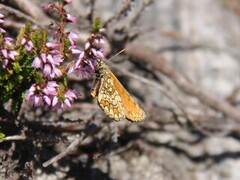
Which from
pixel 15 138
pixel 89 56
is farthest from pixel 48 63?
pixel 15 138

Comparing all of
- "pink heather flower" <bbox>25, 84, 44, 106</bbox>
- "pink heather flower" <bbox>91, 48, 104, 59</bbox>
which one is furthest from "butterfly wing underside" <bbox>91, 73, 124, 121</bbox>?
"pink heather flower" <bbox>25, 84, 44, 106</bbox>

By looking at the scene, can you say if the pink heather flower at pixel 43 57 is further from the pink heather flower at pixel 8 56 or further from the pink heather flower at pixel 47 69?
the pink heather flower at pixel 8 56

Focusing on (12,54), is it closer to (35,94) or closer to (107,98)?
(35,94)

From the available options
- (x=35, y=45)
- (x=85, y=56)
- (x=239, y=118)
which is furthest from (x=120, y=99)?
(x=239, y=118)

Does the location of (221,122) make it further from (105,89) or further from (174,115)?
(105,89)

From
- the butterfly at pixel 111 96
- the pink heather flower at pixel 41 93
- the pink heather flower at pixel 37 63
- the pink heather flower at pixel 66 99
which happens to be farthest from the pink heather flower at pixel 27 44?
the butterfly at pixel 111 96

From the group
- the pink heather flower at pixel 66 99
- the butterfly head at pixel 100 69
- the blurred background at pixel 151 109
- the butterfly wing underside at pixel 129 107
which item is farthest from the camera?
the blurred background at pixel 151 109

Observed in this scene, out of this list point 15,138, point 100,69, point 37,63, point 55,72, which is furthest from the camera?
point 15,138
